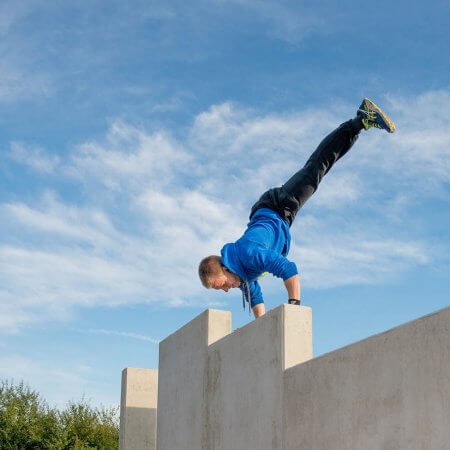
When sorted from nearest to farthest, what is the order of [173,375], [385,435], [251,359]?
[385,435] < [251,359] < [173,375]

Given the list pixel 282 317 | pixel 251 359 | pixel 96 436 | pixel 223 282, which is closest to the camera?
pixel 282 317

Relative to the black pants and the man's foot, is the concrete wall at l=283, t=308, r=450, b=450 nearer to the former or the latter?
the black pants

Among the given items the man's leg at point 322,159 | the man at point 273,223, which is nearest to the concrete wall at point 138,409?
the man at point 273,223

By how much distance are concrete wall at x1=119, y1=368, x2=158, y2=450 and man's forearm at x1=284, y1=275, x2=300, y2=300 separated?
4449 mm

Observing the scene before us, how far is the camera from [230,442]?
708 cm

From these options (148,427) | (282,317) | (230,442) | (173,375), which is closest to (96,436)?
(148,427)

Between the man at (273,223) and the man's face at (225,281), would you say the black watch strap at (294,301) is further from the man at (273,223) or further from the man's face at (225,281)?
the man's face at (225,281)

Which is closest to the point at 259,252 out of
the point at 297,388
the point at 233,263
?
the point at 233,263

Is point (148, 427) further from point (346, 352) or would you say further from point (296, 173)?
point (346, 352)

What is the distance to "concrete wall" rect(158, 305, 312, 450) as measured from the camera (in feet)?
20.7

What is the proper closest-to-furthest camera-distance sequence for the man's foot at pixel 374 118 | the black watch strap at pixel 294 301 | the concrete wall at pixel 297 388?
1. the concrete wall at pixel 297 388
2. the black watch strap at pixel 294 301
3. the man's foot at pixel 374 118

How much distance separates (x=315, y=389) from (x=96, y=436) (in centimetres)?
1450

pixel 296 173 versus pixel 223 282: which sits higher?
pixel 296 173

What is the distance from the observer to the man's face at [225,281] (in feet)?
24.5
